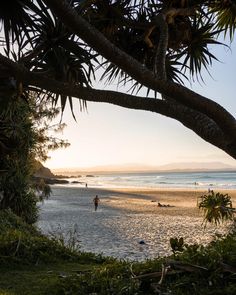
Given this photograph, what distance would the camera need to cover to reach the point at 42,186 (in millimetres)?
18703

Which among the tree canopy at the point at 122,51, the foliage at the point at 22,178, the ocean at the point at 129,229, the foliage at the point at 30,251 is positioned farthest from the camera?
the ocean at the point at 129,229

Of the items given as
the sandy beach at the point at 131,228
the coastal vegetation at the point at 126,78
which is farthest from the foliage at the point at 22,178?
the coastal vegetation at the point at 126,78

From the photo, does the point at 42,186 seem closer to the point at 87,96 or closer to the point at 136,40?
the point at 136,40

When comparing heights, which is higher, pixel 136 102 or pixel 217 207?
pixel 136 102

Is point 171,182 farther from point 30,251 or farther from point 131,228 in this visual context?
point 30,251

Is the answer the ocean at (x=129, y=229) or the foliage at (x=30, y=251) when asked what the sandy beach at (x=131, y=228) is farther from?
the foliage at (x=30, y=251)

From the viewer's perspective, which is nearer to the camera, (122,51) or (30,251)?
(122,51)

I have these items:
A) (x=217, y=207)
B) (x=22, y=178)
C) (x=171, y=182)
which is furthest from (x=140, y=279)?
(x=171, y=182)

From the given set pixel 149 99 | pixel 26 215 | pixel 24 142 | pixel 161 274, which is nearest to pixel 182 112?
pixel 149 99

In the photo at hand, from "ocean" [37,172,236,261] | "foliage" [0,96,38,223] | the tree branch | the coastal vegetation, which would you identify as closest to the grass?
the coastal vegetation

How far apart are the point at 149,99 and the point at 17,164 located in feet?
31.5

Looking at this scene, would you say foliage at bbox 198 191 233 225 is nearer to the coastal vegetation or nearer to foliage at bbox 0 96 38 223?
the coastal vegetation

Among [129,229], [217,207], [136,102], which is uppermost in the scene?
[136,102]

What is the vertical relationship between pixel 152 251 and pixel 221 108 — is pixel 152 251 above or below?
below
